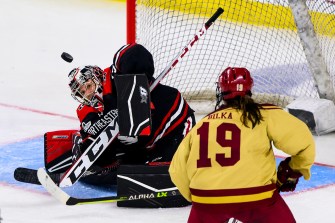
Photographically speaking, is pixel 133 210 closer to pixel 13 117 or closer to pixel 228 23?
pixel 13 117

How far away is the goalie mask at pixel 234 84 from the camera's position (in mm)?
3270

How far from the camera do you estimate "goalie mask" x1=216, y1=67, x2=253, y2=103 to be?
327 cm

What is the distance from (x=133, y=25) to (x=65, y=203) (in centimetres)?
174

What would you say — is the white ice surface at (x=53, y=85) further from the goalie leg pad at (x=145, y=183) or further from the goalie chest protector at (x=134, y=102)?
the goalie chest protector at (x=134, y=102)

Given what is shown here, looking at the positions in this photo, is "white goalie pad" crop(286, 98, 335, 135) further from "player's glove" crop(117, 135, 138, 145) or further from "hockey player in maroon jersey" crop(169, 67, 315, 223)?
"hockey player in maroon jersey" crop(169, 67, 315, 223)

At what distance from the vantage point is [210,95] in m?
6.02

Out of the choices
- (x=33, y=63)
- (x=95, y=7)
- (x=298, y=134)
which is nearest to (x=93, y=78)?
(x=298, y=134)

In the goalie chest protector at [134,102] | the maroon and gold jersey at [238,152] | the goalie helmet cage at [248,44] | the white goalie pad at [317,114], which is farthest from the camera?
the goalie helmet cage at [248,44]

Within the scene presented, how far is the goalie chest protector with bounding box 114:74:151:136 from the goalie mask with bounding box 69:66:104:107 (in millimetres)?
163

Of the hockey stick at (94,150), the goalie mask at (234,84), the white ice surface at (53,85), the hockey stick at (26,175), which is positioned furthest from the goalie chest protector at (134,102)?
the goalie mask at (234,84)

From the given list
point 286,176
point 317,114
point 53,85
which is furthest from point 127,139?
point 53,85

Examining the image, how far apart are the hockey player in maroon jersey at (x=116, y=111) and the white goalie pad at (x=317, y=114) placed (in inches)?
46.1

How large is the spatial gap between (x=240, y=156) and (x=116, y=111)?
A: 124cm

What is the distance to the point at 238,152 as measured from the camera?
125 inches
